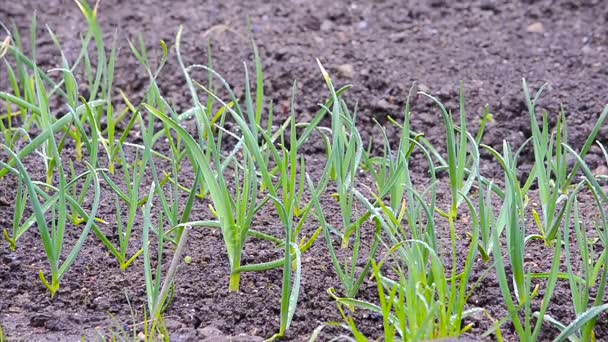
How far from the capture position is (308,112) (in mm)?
3330

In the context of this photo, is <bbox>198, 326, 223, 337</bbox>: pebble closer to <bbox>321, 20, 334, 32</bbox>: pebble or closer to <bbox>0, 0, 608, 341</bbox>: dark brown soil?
<bbox>0, 0, 608, 341</bbox>: dark brown soil

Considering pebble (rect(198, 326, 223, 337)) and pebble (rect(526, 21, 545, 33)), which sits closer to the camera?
pebble (rect(198, 326, 223, 337))

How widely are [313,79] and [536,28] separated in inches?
38.9

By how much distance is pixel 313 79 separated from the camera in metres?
3.46

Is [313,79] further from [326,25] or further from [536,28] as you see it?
[536,28]

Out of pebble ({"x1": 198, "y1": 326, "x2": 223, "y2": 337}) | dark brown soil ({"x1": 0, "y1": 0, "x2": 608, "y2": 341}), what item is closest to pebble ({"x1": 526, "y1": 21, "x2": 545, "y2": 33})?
dark brown soil ({"x1": 0, "y1": 0, "x2": 608, "y2": 341})

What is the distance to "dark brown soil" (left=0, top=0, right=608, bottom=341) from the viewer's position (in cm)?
209

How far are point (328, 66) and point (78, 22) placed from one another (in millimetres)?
1200

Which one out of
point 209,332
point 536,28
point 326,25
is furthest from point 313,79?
point 209,332

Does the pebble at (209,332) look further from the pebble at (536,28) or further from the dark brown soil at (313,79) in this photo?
the pebble at (536,28)

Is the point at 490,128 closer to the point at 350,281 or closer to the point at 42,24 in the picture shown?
the point at 350,281

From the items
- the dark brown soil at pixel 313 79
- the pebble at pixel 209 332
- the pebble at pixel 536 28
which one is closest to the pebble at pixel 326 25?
the dark brown soil at pixel 313 79

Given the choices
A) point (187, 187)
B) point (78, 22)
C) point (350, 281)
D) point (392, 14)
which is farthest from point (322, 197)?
point (78, 22)

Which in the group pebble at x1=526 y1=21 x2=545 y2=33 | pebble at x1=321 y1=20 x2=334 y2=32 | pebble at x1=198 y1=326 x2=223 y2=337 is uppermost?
pebble at x1=526 y1=21 x2=545 y2=33
